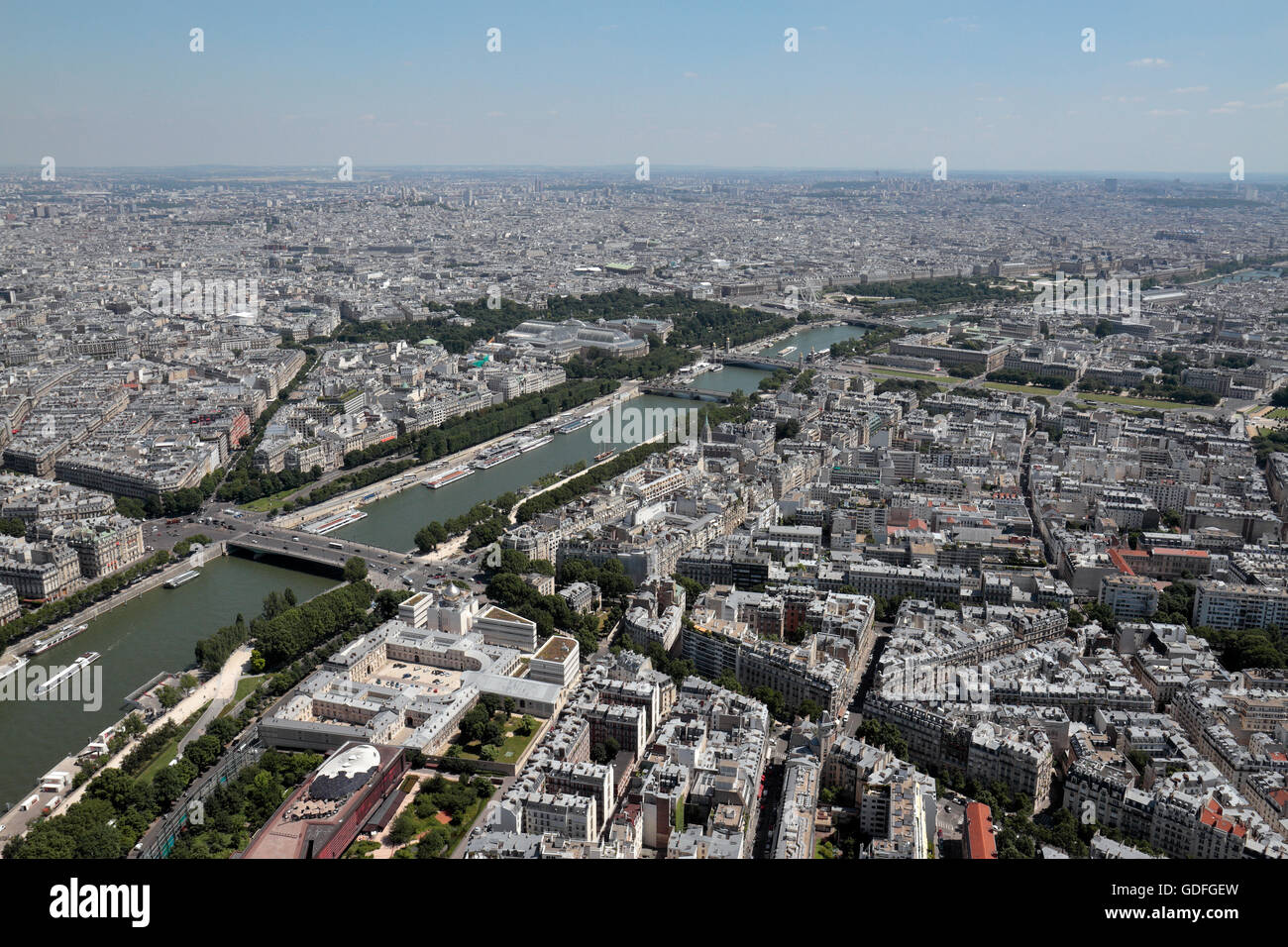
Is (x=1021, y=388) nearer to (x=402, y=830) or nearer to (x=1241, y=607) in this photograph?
(x=1241, y=607)

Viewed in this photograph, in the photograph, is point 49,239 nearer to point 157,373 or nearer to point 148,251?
point 148,251

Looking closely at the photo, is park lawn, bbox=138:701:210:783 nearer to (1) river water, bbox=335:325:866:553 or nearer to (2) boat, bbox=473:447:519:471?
(1) river water, bbox=335:325:866:553

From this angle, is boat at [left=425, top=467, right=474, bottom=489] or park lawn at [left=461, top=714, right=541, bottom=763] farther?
boat at [left=425, top=467, right=474, bottom=489]

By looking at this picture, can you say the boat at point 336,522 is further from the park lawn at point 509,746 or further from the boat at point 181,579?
the park lawn at point 509,746

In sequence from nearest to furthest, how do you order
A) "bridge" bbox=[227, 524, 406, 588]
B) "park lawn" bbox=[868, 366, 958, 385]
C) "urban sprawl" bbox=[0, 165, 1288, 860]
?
1. "urban sprawl" bbox=[0, 165, 1288, 860]
2. "bridge" bbox=[227, 524, 406, 588]
3. "park lawn" bbox=[868, 366, 958, 385]

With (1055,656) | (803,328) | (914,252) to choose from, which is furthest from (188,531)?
(914,252)

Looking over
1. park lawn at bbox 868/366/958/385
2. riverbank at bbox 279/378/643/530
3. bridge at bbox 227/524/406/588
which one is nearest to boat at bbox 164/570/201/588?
bridge at bbox 227/524/406/588

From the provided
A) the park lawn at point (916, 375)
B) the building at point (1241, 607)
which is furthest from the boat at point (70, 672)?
the park lawn at point (916, 375)
